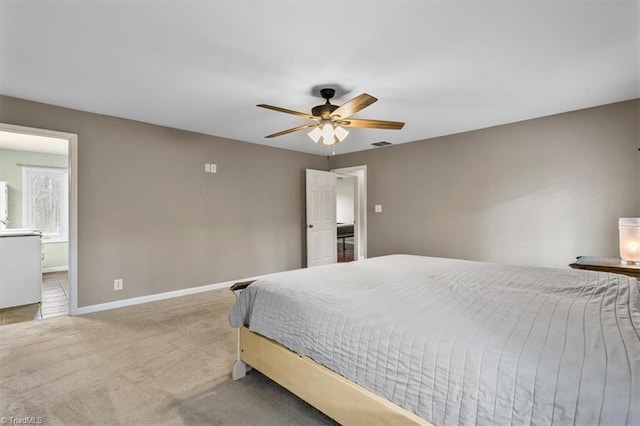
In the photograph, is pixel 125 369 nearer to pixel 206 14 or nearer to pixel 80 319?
pixel 80 319

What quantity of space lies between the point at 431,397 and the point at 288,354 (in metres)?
0.84

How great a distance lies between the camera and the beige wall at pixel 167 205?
3.48 m

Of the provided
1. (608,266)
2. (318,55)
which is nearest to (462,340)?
(318,55)

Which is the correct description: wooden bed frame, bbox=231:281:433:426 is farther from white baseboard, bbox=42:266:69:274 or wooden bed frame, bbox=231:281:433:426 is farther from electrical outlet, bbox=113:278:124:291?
white baseboard, bbox=42:266:69:274

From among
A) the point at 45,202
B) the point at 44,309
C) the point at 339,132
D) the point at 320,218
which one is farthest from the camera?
the point at 45,202

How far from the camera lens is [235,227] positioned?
4805mm

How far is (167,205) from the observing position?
13.5 feet

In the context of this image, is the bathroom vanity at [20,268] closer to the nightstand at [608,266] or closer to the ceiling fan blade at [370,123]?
the ceiling fan blade at [370,123]

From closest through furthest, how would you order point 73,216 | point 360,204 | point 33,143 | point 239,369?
A: point 239,369 < point 73,216 < point 33,143 < point 360,204

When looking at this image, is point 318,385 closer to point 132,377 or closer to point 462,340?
point 462,340

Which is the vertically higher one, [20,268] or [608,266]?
[608,266]

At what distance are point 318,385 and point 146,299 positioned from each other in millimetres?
3163

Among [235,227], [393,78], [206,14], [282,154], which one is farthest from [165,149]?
[393,78]

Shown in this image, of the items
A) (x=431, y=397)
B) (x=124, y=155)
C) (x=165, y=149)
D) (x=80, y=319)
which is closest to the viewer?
(x=431, y=397)
